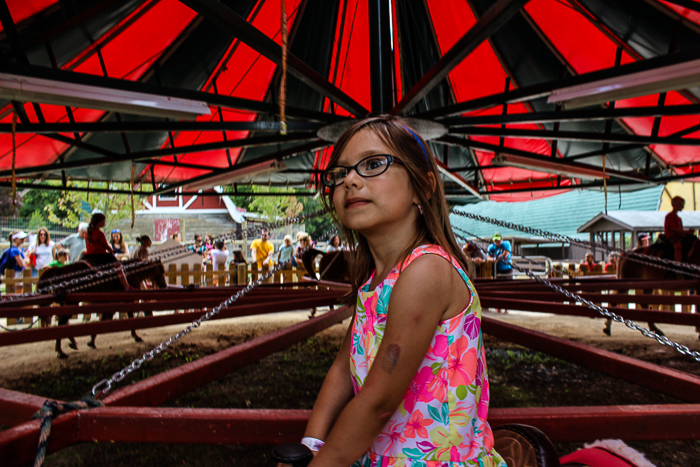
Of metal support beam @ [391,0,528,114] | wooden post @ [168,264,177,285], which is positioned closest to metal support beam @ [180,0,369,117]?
metal support beam @ [391,0,528,114]

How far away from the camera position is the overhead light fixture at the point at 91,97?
8.52ft

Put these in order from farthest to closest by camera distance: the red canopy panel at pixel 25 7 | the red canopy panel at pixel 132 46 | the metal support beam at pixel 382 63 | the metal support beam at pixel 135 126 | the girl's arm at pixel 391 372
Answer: the red canopy panel at pixel 132 46 → the metal support beam at pixel 382 63 → the metal support beam at pixel 135 126 → the red canopy panel at pixel 25 7 → the girl's arm at pixel 391 372

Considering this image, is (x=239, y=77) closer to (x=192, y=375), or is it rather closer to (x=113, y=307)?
(x=113, y=307)

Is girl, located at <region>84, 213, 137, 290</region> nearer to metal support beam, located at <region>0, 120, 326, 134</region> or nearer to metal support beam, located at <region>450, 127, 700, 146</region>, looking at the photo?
metal support beam, located at <region>0, 120, 326, 134</region>

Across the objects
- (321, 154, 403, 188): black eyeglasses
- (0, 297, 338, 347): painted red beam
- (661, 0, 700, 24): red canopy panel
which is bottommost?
(0, 297, 338, 347): painted red beam

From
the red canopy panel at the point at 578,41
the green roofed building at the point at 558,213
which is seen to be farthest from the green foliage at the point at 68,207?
the red canopy panel at the point at 578,41

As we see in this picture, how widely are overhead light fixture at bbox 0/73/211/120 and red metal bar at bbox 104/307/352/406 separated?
79.1 inches

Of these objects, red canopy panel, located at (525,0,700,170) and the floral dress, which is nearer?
the floral dress

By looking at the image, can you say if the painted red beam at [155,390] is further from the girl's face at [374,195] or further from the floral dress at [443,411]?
the girl's face at [374,195]

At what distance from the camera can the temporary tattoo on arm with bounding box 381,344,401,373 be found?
859 millimetres

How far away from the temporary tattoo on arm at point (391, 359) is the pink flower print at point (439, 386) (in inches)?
5.5

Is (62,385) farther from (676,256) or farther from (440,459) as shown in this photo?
(676,256)

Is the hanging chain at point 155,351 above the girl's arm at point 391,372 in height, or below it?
below

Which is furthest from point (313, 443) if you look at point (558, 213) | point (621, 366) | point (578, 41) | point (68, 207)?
point (558, 213)
